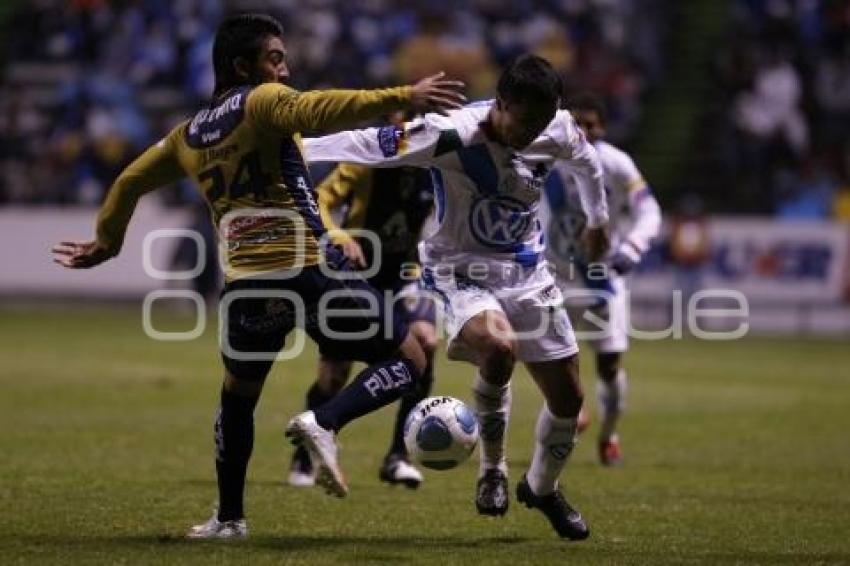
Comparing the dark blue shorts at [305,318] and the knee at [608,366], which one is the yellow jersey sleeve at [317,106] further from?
the knee at [608,366]

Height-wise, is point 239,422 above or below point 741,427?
above

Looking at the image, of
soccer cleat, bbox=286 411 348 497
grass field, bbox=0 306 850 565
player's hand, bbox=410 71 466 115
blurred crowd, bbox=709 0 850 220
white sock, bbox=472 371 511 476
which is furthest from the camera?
blurred crowd, bbox=709 0 850 220

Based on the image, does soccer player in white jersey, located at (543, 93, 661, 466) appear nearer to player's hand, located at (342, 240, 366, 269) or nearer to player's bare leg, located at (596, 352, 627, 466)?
player's bare leg, located at (596, 352, 627, 466)

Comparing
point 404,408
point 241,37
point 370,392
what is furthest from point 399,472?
point 241,37

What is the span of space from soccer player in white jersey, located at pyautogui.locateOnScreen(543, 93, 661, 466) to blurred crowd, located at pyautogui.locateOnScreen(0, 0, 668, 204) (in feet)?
50.9

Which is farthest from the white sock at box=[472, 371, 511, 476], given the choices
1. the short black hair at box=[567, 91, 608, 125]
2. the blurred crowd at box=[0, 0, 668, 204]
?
the blurred crowd at box=[0, 0, 668, 204]

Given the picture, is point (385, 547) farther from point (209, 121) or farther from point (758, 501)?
point (758, 501)

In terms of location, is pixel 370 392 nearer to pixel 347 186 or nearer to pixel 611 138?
pixel 347 186

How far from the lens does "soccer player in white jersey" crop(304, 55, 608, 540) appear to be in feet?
26.6

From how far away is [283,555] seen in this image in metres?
7.81

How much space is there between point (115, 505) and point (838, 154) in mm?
20079

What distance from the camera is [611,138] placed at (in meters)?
28.8

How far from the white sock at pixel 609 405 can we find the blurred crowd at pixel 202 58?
1581cm

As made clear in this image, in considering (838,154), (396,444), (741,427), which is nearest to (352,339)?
(396,444)
